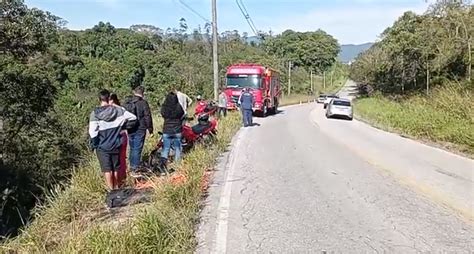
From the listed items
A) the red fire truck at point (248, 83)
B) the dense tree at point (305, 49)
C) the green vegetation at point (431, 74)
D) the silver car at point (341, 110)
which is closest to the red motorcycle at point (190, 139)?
the green vegetation at point (431, 74)

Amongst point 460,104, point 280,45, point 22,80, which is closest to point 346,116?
point 460,104

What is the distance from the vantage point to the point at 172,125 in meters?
10.9

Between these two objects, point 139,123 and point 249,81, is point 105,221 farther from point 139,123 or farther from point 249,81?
point 249,81

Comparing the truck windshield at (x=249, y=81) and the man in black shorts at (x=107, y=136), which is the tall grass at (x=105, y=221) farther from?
the truck windshield at (x=249, y=81)

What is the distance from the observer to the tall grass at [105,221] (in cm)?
524

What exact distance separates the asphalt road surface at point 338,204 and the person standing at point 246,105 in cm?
813

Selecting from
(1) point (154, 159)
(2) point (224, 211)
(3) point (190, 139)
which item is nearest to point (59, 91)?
(3) point (190, 139)

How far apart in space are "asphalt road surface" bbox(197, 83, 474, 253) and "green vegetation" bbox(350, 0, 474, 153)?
542cm

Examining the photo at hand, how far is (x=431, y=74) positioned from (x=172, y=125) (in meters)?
33.1

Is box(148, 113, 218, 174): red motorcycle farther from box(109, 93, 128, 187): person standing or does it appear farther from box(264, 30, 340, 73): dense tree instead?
box(264, 30, 340, 73): dense tree

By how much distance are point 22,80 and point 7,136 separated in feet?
11.1

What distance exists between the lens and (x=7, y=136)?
87.4 feet

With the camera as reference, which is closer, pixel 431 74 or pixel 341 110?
pixel 341 110

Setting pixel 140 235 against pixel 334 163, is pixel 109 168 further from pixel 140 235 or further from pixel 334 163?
pixel 334 163
